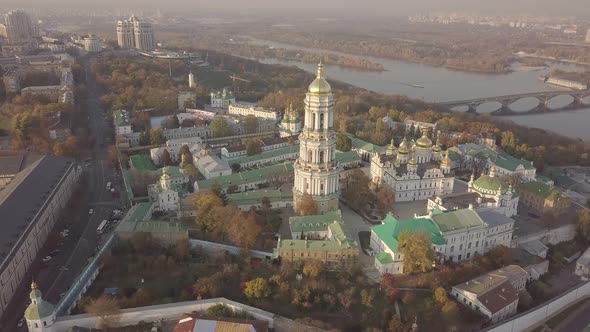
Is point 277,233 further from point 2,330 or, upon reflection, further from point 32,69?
point 32,69

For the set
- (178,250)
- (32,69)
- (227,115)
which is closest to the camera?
(178,250)

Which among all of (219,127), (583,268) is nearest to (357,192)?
(583,268)

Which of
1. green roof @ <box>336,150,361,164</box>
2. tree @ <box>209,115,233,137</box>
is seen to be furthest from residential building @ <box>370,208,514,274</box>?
tree @ <box>209,115,233,137</box>

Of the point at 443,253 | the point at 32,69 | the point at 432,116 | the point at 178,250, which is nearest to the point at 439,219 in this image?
the point at 443,253

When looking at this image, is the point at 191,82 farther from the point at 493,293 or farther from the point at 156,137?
the point at 493,293

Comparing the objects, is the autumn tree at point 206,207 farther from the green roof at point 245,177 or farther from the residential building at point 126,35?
the residential building at point 126,35

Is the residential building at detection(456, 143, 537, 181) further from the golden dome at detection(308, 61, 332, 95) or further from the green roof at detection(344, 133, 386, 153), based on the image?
the golden dome at detection(308, 61, 332, 95)
